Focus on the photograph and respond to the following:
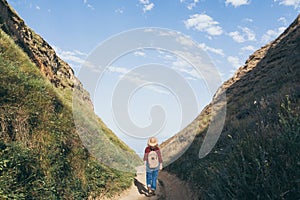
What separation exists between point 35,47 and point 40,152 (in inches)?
705

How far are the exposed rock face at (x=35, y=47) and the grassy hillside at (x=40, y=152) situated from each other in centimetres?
763

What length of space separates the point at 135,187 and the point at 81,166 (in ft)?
11.3

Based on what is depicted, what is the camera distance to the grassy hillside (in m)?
6.79

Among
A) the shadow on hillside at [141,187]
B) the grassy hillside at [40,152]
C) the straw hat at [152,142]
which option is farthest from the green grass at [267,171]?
the shadow on hillside at [141,187]

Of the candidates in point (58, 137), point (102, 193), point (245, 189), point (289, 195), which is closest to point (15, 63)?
point (58, 137)

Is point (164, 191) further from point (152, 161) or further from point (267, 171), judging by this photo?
point (267, 171)

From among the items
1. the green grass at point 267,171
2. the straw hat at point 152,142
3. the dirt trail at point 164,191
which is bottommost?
the green grass at point 267,171

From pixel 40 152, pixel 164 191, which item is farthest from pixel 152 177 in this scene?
pixel 40 152

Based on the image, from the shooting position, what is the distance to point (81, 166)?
30.6ft

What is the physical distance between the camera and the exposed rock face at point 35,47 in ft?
59.4

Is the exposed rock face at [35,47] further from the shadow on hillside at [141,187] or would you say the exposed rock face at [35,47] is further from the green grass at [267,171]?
the green grass at [267,171]

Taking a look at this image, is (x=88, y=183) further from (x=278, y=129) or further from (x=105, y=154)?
(x=278, y=129)

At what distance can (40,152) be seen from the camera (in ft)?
25.4

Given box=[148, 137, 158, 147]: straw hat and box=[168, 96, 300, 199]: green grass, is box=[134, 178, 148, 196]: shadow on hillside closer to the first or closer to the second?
box=[148, 137, 158, 147]: straw hat
